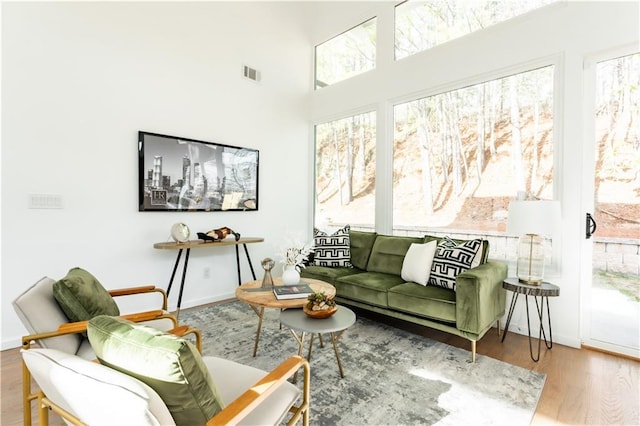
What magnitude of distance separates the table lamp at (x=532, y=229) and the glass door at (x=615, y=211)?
45 centimetres

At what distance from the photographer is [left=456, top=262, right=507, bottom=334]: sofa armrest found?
2395mm

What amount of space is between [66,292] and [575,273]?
374cm

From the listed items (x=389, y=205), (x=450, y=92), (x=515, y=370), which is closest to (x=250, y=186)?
(x=389, y=205)

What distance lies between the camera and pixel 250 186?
14.0ft

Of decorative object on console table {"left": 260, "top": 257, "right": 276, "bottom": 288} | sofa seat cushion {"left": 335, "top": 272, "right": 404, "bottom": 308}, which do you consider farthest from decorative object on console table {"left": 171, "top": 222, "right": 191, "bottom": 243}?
sofa seat cushion {"left": 335, "top": 272, "right": 404, "bottom": 308}

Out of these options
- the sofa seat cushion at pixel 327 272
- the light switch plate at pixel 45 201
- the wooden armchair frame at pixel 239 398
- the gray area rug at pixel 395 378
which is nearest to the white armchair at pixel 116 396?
the wooden armchair frame at pixel 239 398

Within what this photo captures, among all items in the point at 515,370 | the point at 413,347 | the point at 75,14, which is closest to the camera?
the point at 515,370

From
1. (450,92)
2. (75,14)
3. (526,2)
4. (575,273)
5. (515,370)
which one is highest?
(526,2)

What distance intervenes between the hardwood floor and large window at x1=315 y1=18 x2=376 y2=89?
3.70m

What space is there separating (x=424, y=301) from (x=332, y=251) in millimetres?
1381

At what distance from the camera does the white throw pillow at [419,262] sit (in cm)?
295

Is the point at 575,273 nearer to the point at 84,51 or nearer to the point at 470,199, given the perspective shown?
the point at 470,199

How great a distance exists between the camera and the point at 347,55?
4688 millimetres

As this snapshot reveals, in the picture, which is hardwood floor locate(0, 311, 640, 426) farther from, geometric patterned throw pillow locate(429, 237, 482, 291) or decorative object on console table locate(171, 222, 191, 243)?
decorative object on console table locate(171, 222, 191, 243)
